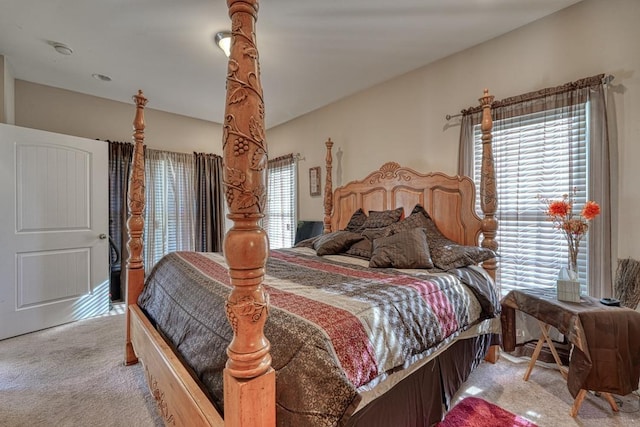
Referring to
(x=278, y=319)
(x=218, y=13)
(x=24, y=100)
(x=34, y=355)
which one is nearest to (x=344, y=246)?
(x=278, y=319)

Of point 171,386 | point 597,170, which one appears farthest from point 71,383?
point 597,170

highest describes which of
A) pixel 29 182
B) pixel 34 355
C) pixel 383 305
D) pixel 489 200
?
pixel 29 182

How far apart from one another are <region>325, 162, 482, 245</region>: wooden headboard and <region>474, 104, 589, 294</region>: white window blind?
286 mm

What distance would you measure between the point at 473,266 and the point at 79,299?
3970 mm

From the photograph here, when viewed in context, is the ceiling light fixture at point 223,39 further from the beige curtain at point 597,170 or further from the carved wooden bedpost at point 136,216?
the beige curtain at point 597,170

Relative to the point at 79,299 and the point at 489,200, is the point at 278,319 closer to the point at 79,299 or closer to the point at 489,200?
the point at 489,200

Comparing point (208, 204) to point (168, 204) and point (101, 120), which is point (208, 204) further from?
point (101, 120)

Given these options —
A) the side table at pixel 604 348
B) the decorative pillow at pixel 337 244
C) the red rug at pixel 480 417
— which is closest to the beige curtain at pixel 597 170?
the side table at pixel 604 348

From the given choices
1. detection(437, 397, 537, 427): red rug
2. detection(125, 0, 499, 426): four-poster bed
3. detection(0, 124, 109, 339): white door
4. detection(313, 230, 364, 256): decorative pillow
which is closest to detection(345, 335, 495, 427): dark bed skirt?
detection(125, 0, 499, 426): four-poster bed

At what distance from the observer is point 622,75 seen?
1.90 meters

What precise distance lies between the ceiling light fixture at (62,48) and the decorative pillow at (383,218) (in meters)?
3.18

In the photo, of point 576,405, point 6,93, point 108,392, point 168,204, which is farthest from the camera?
point 168,204

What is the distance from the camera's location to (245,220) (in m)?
0.71

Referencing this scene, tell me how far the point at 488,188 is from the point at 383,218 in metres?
0.92
